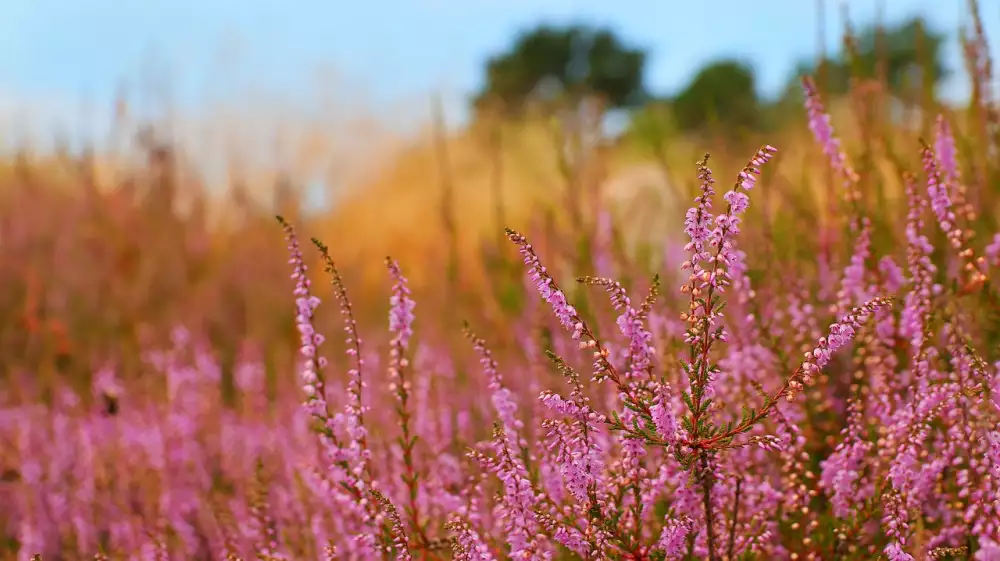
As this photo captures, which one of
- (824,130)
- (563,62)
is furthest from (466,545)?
(563,62)

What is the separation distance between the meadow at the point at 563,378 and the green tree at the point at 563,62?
2086 centimetres

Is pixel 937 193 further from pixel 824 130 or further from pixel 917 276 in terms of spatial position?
pixel 824 130

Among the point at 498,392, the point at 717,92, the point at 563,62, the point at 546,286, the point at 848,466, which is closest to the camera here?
the point at 546,286

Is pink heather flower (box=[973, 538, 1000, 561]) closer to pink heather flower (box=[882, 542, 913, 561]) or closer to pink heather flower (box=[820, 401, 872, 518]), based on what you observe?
pink heather flower (box=[882, 542, 913, 561])

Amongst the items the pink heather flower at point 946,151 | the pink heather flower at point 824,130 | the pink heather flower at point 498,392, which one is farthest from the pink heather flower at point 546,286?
the pink heather flower at point 946,151

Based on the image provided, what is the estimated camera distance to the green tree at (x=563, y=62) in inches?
1110

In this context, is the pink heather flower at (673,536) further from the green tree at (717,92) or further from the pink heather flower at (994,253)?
the green tree at (717,92)

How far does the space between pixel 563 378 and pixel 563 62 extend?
1050 inches

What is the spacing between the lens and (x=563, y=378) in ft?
9.66

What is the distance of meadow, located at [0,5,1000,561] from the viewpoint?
182 centimetres

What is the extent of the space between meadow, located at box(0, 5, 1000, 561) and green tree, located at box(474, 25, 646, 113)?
20862mm

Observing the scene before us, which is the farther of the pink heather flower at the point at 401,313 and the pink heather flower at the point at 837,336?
the pink heather flower at the point at 401,313

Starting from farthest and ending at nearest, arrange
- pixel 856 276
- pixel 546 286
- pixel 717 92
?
1. pixel 717 92
2. pixel 856 276
3. pixel 546 286

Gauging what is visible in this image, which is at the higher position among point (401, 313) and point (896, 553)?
point (401, 313)
